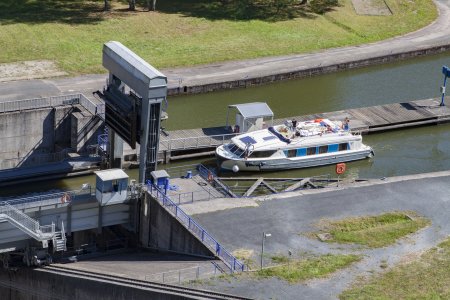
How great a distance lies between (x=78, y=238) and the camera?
61281 millimetres

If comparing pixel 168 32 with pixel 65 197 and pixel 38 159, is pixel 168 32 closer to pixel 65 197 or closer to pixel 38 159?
pixel 38 159

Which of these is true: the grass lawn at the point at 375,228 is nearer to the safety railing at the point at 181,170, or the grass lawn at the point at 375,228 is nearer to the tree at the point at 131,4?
the safety railing at the point at 181,170

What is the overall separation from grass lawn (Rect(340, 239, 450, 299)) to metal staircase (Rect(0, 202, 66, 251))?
17.0 meters

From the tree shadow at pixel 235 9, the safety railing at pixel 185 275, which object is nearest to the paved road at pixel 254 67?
the tree shadow at pixel 235 9

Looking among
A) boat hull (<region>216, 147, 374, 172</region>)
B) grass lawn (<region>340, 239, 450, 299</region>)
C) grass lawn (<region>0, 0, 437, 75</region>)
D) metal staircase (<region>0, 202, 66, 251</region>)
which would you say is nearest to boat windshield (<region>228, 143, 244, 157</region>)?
boat hull (<region>216, 147, 374, 172</region>)

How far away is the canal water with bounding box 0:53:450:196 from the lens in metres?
74.8

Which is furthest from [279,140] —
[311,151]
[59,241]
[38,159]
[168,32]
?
[168,32]

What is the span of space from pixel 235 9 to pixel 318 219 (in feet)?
186

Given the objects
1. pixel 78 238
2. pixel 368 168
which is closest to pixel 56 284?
pixel 78 238

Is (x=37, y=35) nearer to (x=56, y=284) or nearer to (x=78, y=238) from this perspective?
(x=78, y=238)

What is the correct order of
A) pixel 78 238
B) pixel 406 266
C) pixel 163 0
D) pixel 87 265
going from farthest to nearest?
pixel 163 0, pixel 78 238, pixel 87 265, pixel 406 266

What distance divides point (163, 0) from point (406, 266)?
6547 centimetres

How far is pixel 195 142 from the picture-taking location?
2970 inches

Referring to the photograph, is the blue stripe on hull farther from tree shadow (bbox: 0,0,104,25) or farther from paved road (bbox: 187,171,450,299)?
tree shadow (bbox: 0,0,104,25)
